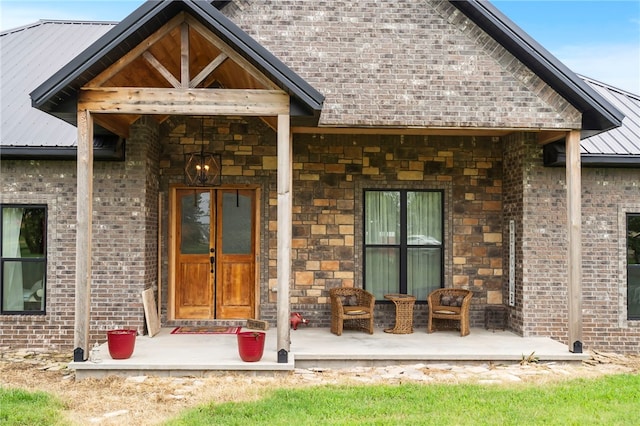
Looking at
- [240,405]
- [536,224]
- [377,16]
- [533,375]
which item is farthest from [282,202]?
[536,224]

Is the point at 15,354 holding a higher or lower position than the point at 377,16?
lower

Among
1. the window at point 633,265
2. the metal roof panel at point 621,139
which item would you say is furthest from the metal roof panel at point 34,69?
the window at point 633,265

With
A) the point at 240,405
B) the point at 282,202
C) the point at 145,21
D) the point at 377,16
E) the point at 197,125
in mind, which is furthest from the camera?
the point at 197,125

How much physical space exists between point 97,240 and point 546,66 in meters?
6.86

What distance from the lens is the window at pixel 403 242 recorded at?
10391mm

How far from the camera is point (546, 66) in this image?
824 centimetres

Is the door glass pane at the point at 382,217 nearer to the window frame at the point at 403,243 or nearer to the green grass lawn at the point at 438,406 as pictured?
the window frame at the point at 403,243

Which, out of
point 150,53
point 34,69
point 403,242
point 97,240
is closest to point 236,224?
point 97,240

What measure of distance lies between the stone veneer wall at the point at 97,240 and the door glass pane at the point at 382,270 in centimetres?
Answer: 361

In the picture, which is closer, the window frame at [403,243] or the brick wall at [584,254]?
the brick wall at [584,254]

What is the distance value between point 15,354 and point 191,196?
352cm

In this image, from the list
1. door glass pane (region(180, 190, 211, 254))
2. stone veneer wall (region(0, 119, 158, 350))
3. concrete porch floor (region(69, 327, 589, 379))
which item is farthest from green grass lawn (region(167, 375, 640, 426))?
door glass pane (region(180, 190, 211, 254))

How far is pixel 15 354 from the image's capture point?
898 cm

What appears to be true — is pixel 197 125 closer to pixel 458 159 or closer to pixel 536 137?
pixel 458 159
